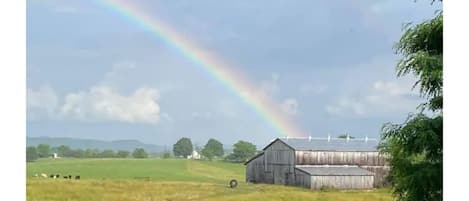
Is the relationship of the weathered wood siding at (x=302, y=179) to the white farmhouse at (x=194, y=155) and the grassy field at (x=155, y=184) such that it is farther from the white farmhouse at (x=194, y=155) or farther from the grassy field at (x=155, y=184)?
the white farmhouse at (x=194, y=155)

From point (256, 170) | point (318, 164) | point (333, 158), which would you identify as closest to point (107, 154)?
point (256, 170)

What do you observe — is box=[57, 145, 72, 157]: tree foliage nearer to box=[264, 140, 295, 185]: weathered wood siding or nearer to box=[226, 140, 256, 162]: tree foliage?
box=[226, 140, 256, 162]: tree foliage

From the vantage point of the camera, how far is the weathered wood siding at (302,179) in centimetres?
1272

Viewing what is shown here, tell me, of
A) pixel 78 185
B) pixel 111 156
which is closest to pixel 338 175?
pixel 78 185

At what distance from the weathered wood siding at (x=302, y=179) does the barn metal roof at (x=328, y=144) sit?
0.67 meters

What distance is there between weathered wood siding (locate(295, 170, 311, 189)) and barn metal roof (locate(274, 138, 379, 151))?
0.67m

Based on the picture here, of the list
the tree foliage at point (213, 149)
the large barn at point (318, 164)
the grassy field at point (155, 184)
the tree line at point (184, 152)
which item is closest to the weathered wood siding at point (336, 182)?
the large barn at point (318, 164)

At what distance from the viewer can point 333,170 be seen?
43.1 feet

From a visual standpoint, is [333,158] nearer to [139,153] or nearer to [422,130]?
[139,153]

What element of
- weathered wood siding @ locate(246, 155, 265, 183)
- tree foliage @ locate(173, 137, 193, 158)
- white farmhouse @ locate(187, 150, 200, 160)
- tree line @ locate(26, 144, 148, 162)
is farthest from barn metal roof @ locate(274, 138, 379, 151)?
white farmhouse @ locate(187, 150, 200, 160)

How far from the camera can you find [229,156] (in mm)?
18438

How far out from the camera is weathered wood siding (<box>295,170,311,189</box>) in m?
12.7

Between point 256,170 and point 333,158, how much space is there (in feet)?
6.24
